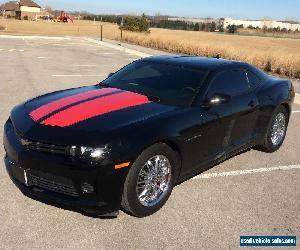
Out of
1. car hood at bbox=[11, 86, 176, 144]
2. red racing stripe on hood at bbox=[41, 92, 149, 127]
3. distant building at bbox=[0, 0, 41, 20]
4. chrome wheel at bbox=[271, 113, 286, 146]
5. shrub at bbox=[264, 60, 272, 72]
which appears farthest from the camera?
distant building at bbox=[0, 0, 41, 20]

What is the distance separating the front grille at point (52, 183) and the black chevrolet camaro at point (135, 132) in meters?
0.01

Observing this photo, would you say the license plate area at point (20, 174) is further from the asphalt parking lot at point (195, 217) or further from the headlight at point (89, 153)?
the headlight at point (89, 153)

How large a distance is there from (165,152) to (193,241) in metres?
0.89

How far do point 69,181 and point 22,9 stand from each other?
124676mm

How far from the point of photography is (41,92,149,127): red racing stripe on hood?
3799 mm

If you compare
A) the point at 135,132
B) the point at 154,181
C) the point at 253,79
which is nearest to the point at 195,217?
the point at 154,181

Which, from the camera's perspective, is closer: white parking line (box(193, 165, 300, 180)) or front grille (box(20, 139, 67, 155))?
front grille (box(20, 139, 67, 155))

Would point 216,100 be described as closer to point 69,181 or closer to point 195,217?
point 195,217

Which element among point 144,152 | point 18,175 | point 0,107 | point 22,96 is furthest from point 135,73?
point 22,96

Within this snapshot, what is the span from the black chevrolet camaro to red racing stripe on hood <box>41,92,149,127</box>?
1 centimetres

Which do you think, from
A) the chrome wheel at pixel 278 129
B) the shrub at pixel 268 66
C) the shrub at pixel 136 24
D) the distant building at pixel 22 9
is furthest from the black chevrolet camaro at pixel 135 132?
the distant building at pixel 22 9

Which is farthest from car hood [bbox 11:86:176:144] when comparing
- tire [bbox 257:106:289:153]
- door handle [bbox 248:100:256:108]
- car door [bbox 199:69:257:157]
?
tire [bbox 257:106:289:153]

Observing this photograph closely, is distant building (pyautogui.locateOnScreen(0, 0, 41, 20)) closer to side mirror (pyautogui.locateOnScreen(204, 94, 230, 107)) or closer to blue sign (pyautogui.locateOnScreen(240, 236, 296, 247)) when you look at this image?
side mirror (pyautogui.locateOnScreen(204, 94, 230, 107))

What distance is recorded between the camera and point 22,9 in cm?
11712
